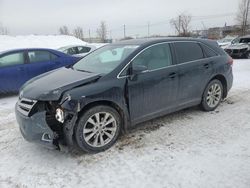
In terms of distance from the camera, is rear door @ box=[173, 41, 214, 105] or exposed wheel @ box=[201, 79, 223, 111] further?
exposed wheel @ box=[201, 79, 223, 111]

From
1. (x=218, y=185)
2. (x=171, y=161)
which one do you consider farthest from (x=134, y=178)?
(x=218, y=185)

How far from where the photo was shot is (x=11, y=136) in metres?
4.21

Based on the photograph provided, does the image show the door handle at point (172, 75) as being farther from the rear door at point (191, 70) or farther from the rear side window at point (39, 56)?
the rear side window at point (39, 56)

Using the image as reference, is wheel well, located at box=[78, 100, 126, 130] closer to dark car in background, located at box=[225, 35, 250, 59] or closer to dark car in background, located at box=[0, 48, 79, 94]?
dark car in background, located at box=[0, 48, 79, 94]

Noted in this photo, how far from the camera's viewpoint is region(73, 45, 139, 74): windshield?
3.93 meters

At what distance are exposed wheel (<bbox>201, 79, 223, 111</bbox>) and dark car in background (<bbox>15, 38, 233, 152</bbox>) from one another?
0.07 ft

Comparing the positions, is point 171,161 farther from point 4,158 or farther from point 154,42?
point 4,158

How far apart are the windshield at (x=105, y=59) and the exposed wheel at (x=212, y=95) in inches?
72.7

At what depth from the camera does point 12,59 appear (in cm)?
699

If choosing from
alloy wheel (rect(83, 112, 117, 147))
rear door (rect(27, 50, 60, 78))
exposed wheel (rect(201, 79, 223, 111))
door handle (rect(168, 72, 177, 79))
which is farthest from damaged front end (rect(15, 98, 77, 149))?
rear door (rect(27, 50, 60, 78))

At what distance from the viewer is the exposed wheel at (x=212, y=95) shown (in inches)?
Answer: 193

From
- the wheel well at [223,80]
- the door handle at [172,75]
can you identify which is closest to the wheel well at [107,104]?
the door handle at [172,75]

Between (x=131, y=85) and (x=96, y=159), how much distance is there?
1201 mm

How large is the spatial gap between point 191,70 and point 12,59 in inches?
202
